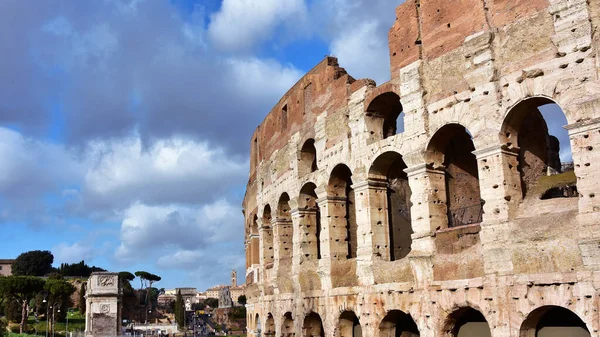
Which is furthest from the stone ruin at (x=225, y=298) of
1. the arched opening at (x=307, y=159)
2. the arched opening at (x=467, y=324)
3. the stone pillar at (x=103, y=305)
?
the arched opening at (x=467, y=324)

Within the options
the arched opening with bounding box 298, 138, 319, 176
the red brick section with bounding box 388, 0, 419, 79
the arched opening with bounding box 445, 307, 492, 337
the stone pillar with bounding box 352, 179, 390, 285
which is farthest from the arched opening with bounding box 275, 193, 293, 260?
the arched opening with bounding box 445, 307, 492, 337

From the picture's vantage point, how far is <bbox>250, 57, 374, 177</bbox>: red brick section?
54.0ft

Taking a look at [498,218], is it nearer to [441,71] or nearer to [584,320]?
[584,320]

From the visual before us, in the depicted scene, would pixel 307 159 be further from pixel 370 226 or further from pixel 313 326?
pixel 313 326

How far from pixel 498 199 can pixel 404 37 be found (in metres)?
4.68

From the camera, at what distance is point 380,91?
14.8m

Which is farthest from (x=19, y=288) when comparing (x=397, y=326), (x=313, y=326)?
(x=397, y=326)

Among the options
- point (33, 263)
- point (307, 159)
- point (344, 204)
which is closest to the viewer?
point (344, 204)

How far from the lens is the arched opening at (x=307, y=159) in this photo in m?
18.7

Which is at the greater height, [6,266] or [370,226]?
[6,266]

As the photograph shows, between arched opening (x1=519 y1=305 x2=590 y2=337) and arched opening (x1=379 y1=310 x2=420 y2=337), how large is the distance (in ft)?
11.6

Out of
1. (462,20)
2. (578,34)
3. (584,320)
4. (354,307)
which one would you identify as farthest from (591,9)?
(354,307)

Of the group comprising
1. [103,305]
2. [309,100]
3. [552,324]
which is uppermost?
[309,100]

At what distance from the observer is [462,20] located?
41.8ft
